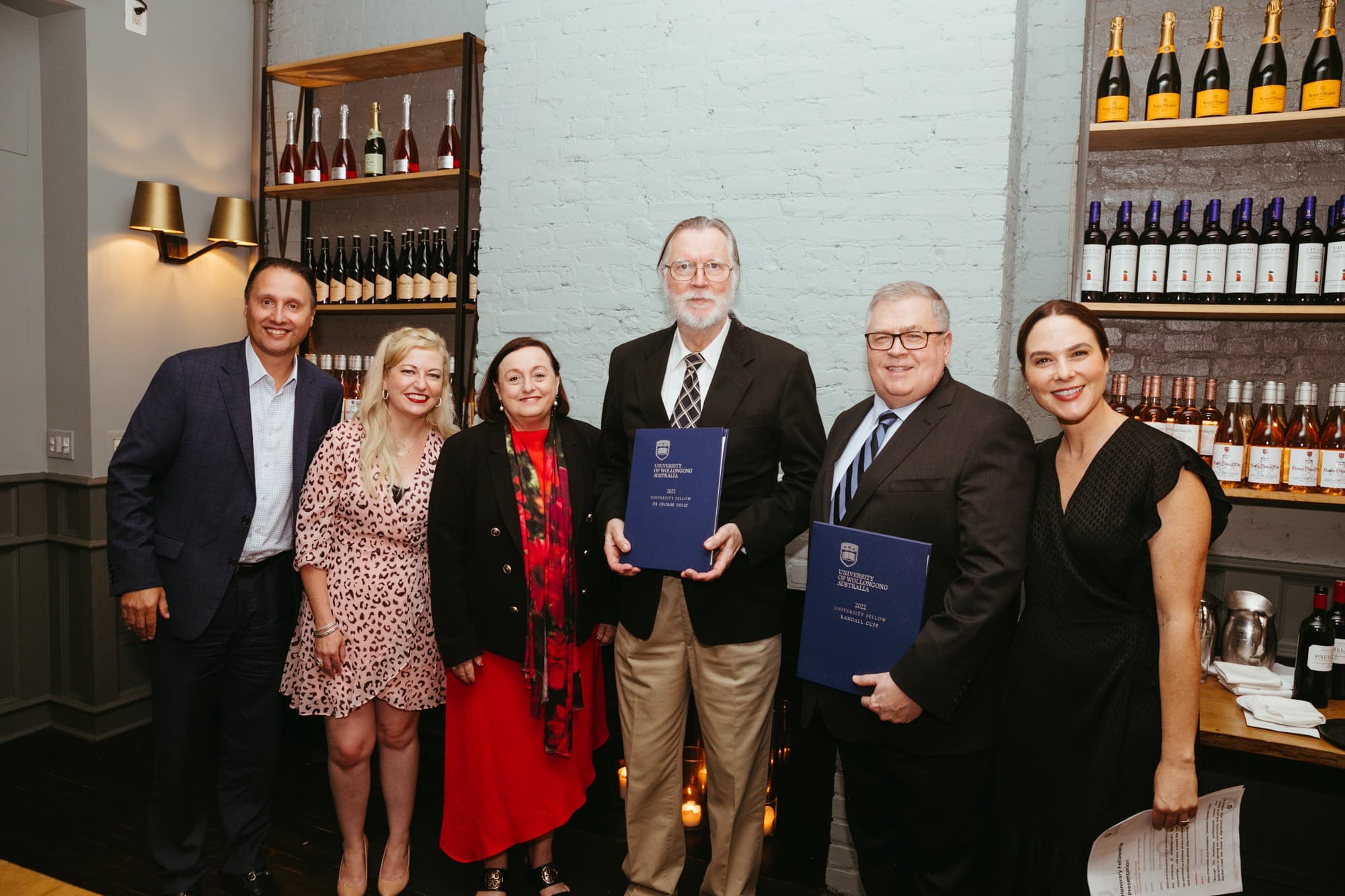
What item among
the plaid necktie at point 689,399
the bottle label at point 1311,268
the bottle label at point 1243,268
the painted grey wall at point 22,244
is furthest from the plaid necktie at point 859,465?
the painted grey wall at point 22,244

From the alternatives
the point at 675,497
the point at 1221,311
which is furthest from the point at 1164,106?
the point at 675,497

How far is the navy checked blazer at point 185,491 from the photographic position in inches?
85.7

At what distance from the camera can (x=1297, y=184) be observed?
8.36 feet

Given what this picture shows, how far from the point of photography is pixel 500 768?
2.32 metres

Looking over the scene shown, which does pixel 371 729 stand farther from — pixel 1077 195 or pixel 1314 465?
pixel 1314 465

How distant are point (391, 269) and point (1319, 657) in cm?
392

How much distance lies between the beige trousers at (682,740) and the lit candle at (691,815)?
2.33 feet

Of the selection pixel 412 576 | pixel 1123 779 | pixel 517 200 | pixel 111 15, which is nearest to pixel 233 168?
pixel 111 15

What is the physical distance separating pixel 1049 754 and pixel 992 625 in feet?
0.93

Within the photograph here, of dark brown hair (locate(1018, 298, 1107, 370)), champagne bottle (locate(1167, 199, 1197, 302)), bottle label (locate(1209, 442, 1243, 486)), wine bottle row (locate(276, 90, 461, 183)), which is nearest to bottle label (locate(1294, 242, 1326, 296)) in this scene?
champagne bottle (locate(1167, 199, 1197, 302))

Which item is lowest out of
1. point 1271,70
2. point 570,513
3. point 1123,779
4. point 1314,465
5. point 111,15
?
point 1123,779

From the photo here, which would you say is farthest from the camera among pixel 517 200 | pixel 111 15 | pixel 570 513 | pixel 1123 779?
pixel 111 15

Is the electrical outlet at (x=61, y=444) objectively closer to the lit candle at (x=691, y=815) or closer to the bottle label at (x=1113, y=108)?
the lit candle at (x=691, y=815)

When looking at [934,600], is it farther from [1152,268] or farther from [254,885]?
[254,885]
